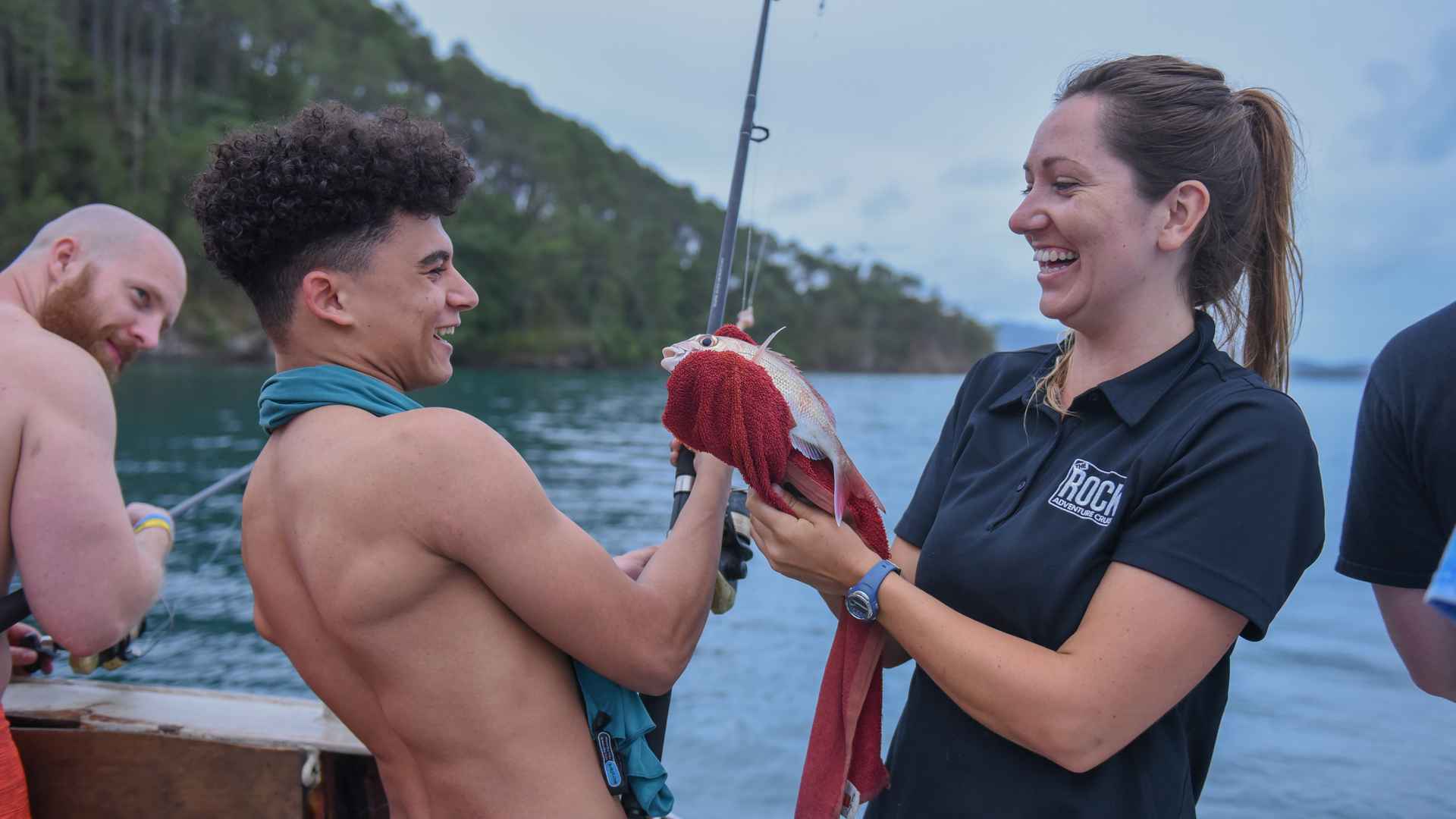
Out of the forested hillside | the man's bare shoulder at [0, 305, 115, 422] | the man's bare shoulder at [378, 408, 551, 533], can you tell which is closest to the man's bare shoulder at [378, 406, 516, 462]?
the man's bare shoulder at [378, 408, 551, 533]

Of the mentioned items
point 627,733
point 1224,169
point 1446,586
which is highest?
point 1224,169

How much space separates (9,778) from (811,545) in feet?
6.88

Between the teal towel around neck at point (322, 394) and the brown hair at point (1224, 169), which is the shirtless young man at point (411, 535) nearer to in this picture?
the teal towel around neck at point (322, 394)

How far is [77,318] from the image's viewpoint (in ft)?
10.5

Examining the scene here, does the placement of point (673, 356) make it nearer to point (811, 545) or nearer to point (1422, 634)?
point (811, 545)

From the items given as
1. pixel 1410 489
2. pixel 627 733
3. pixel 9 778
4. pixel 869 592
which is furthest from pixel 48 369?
pixel 1410 489

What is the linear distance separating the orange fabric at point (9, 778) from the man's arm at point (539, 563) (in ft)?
4.90

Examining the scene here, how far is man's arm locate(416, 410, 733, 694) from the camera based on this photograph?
71.6 inches

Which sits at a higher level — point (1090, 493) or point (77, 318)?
point (1090, 493)

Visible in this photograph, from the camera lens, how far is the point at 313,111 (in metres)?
2.13

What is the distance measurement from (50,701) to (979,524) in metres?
3.24

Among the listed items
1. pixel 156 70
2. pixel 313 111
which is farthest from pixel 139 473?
pixel 156 70

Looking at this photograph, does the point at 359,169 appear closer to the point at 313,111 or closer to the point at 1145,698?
the point at 313,111

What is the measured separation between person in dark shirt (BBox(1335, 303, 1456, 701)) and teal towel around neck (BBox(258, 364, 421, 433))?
6.45ft
